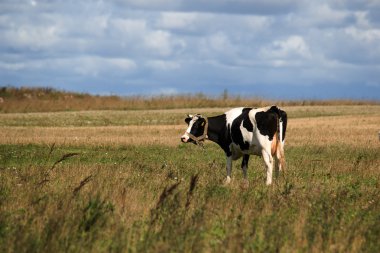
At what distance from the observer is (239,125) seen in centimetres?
1767

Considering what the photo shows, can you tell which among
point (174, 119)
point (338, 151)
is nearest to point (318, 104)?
point (174, 119)

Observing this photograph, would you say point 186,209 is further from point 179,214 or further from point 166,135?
point 166,135

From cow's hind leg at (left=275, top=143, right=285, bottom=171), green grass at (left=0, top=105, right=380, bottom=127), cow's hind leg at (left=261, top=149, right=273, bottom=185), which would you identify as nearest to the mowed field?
cow's hind leg at (left=275, top=143, right=285, bottom=171)

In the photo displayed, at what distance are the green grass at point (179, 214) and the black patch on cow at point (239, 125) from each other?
91 cm

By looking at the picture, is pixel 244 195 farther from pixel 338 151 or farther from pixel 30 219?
pixel 338 151

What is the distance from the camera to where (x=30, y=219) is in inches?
378

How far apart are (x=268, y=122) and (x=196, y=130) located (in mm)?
2876

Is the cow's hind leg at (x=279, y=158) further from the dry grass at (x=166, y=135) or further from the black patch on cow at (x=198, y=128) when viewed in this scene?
the dry grass at (x=166, y=135)

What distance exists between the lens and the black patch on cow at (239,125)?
17406mm

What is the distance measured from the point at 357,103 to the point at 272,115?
2135 inches

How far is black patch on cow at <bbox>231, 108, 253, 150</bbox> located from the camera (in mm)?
17406

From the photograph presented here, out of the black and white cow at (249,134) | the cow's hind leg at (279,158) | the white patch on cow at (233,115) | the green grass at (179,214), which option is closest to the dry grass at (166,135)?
the black and white cow at (249,134)

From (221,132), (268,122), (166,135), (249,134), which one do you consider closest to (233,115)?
(221,132)

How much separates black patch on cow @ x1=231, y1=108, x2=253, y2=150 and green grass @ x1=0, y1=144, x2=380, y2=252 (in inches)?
35.7
